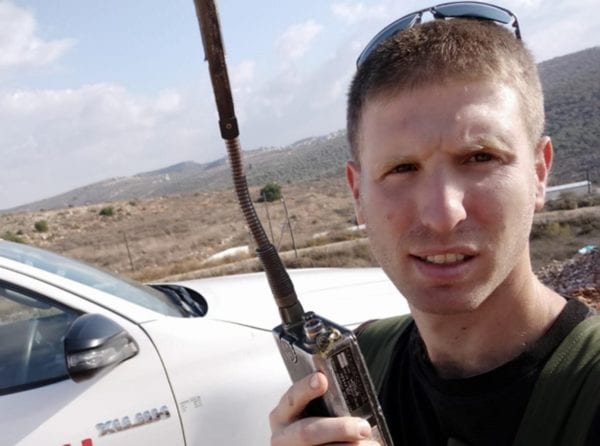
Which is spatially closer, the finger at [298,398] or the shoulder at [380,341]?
the finger at [298,398]

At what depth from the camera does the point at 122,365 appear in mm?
2311

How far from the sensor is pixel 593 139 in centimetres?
4066

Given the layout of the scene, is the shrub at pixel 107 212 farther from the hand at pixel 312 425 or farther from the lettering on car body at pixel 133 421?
the hand at pixel 312 425

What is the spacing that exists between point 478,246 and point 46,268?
2.18 m

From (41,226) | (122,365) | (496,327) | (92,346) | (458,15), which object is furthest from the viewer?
(41,226)

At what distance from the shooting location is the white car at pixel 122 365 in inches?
86.1

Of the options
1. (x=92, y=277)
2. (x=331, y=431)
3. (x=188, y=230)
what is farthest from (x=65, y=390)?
(x=188, y=230)

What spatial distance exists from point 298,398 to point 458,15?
886mm

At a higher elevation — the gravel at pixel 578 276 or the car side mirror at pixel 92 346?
the car side mirror at pixel 92 346

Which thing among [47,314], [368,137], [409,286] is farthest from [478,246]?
[47,314]

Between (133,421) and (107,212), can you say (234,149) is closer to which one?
(133,421)

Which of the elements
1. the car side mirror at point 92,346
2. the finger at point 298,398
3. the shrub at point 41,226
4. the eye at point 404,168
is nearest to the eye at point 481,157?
the eye at point 404,168

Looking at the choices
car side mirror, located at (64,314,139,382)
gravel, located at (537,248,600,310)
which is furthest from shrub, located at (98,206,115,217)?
car side mirror, located at (64,314,139,382)

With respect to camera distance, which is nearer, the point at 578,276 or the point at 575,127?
the point at 578,276
